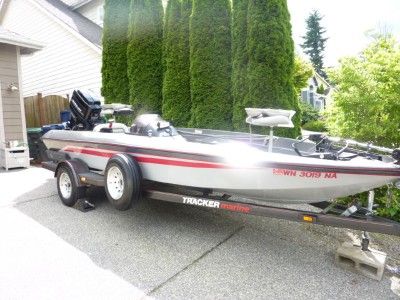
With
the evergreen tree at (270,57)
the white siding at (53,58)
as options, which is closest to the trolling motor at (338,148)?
the evergreen tree at (270,57)

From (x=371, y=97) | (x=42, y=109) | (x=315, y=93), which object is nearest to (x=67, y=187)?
(x=371, y=97)

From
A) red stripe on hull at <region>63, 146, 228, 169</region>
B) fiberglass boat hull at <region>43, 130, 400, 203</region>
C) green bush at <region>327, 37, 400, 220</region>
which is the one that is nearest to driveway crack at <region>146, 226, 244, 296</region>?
fiberglass boat hull at <region>43, 130, 400, 203</region>

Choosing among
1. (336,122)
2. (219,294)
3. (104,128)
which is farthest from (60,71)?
(219,294)

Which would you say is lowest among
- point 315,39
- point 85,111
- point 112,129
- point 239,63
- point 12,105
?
point 112,129

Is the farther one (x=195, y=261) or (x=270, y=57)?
(x=270, y=57)

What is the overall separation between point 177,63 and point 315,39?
4741 cm

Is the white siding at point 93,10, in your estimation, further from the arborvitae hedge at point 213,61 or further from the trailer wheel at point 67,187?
the trailer wheel at point 67,187

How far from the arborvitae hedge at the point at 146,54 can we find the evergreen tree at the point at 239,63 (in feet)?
7.25

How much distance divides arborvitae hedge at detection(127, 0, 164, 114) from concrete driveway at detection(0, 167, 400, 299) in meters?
3.73

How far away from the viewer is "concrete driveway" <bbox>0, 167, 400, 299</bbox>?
8.55 feet

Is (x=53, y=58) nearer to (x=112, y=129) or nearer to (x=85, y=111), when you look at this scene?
(x=85, y=111)

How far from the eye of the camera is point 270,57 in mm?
5742

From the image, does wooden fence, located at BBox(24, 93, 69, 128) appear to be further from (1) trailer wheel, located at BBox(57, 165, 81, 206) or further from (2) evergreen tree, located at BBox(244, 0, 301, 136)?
(2) evergreen tree, located at BBox(244, 0, 301, 136)

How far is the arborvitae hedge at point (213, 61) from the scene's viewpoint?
6.41 meters
